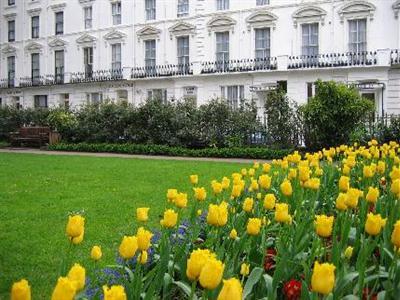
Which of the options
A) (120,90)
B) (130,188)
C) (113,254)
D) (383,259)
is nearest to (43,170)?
(130,188)

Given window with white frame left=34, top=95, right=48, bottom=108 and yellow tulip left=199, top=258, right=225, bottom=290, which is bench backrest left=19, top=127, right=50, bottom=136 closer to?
window with white frame left=34, top=95, right=48, bottom=108

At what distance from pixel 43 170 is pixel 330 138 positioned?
10.9 meters

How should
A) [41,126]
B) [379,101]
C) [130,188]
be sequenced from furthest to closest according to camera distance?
[41,126] < [379,101] < [130,188]

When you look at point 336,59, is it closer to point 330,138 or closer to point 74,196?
point 330,138

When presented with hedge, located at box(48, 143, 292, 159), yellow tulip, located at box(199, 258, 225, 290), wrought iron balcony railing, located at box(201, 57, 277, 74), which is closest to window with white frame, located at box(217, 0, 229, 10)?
wrought iron balcony railing, located at box(201, 57, 277, 74)

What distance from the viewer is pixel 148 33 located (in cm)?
3578

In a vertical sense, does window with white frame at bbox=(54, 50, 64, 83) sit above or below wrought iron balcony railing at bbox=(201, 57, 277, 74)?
above

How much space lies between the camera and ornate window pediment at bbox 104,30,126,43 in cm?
3706

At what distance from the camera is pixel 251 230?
2785 millimetres

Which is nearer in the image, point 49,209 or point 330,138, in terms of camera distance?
point 49,209

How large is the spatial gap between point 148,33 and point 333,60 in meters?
13.3

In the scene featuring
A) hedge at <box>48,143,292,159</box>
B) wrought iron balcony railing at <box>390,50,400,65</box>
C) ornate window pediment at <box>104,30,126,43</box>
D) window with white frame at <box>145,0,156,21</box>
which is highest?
window with white frame at <box>145,0,156,21</box>

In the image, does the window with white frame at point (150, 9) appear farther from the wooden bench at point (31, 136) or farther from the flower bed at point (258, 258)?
the flower bed at point (258, 258)

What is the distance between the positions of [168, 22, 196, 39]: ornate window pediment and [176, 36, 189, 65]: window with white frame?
36 cm
